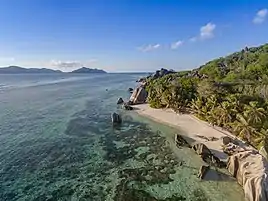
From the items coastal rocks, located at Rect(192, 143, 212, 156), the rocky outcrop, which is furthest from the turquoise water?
the rocky outcrop

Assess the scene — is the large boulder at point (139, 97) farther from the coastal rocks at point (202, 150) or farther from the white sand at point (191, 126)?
the coastal rocks at point (202, 150)

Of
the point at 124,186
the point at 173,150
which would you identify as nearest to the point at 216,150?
the point at 173,150

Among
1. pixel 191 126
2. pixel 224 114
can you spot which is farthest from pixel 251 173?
pixel 191 126

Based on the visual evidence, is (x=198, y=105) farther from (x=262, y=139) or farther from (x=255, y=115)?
(x=262, y=139)

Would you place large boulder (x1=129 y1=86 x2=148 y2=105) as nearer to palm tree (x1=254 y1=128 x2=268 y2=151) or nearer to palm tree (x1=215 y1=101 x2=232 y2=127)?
palm tree (x1=215 y1=101 x2=232 y2=127)

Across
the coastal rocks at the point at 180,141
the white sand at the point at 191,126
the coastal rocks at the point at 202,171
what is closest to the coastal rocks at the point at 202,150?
the white sand at the point at 191,126
